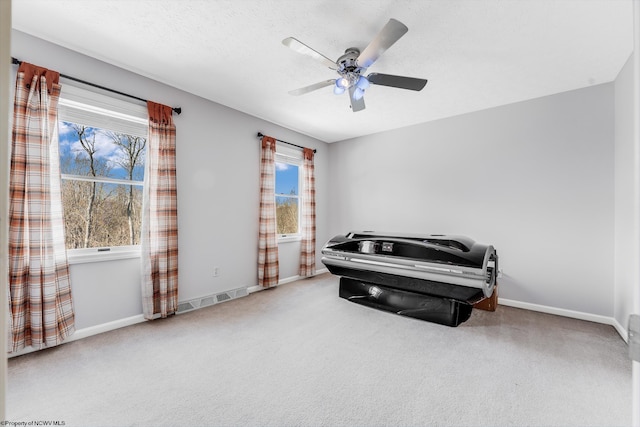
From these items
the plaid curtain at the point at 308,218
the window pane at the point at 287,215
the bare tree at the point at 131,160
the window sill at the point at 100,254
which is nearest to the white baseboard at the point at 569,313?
the plaid curtain at the point at 308,218

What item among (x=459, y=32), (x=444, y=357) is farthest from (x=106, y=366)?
(x=459, y=32)

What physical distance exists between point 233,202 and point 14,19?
235 cm

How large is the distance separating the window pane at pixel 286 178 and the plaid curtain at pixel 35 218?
2.71m

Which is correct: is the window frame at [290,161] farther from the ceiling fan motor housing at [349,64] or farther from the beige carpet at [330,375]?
the ceiling fan motor housing at [349,64]

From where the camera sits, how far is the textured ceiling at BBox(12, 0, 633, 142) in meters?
1.86

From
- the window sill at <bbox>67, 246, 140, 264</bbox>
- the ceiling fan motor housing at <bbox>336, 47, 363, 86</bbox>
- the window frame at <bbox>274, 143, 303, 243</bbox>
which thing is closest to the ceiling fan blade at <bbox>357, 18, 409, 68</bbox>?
the ceiling fan motor housing at <bbox>336, 47, 363, 86</bbox>

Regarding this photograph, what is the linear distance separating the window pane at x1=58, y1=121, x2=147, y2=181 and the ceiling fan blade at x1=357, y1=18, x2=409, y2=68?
244 cm

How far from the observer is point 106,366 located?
6.47ft

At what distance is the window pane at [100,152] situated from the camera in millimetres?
2443

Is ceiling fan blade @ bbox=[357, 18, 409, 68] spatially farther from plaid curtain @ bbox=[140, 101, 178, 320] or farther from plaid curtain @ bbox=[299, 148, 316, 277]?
plaid curtain @ bbox=[299, 148, 316, 277]

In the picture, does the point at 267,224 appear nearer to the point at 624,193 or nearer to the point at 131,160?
the point at 131,160

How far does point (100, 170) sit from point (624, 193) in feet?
16.6

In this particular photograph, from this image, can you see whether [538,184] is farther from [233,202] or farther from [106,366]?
[106,366]

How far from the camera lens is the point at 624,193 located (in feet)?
8.36
